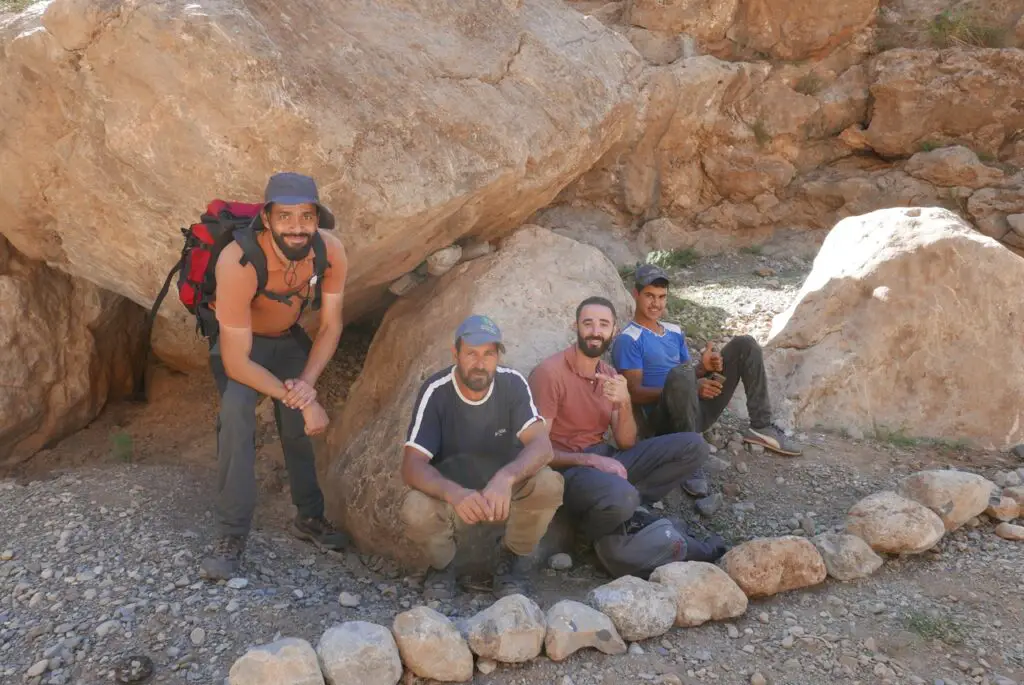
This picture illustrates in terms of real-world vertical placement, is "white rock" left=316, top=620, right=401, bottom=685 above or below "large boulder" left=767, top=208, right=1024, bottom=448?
below

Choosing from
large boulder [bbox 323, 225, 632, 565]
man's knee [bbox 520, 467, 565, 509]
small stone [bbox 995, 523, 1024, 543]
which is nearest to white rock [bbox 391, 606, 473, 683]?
man's knee [bbox 520, 467, 565, 509]

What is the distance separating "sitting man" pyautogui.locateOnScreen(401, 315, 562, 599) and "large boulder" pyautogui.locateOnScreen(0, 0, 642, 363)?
112 centimetres

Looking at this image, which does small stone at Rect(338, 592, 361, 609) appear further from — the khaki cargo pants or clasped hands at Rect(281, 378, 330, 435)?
clasped hands at Rect(281, 378, 330, 435)

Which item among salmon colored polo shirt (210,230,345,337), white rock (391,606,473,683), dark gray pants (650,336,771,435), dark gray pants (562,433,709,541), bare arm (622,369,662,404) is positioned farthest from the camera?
bare arm (622,369,662,404)

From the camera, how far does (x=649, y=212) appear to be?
10.4 m

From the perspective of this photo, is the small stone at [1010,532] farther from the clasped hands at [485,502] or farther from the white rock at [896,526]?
the clasped hands at [485,502]

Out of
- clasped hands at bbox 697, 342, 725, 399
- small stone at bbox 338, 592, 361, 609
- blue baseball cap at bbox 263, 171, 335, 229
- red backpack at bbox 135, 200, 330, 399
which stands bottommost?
small stone at bbox 338, 592, 361, 609

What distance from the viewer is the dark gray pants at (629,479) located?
3934 mm

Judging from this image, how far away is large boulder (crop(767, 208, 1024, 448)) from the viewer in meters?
5.41

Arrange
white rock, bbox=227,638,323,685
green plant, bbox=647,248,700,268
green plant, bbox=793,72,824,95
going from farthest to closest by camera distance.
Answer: green plant, bbox=793,72,824,95, green plant, bbox=647,248,700,268, white rock, bbox=227,638,323,685

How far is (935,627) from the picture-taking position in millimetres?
3471

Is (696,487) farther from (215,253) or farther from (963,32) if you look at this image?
(963,32)

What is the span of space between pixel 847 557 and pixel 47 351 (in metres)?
4.99

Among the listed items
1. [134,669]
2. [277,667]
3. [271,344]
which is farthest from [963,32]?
[134,669]
